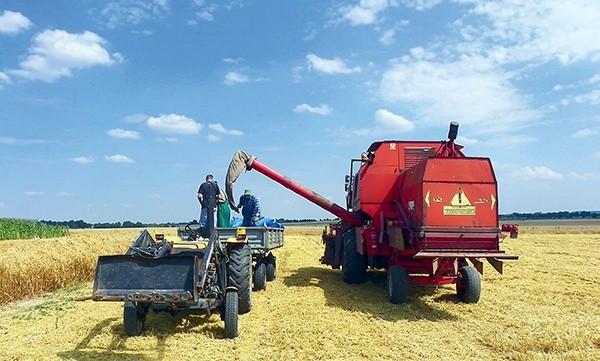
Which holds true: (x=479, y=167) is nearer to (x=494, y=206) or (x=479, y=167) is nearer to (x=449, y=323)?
(x=494, y=206)

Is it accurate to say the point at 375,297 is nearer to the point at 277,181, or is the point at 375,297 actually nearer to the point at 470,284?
the point at 470,284

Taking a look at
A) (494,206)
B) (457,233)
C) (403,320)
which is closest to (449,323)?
(403,320)

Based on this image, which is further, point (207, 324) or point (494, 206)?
point (494, 206)

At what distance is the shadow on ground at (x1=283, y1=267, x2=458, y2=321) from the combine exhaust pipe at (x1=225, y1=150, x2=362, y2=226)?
1.62m

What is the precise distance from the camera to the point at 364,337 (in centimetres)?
665

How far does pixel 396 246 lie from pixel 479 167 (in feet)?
6.54

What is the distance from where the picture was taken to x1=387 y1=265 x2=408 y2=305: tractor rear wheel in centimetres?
902

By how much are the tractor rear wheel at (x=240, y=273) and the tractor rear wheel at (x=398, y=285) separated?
9.24ft

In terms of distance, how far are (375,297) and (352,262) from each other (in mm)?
1574

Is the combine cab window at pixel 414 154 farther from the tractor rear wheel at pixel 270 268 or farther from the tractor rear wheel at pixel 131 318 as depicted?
the tractor rear wheel at pixel 131 318

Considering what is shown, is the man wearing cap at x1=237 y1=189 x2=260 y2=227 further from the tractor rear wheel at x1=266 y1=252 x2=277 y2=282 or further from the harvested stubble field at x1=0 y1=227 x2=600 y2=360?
the harvested stubble field at x1=0 y1=227 x2=600 y2=360

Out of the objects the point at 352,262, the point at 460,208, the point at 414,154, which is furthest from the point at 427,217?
the point at 352,262

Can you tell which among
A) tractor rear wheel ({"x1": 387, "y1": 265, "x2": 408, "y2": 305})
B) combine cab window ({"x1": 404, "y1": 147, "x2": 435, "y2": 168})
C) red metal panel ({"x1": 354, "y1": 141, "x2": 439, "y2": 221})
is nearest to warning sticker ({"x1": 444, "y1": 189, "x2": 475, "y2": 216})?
tractor rear wheel ({"x1": 387, "y1": 265, "x2": 408, "y2": 305})

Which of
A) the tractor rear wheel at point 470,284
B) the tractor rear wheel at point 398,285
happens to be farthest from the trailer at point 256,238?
the tractor rear wheel at point 470,284
